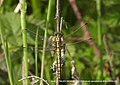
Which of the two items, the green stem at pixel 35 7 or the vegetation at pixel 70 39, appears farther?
the green stem at pixel 35 7

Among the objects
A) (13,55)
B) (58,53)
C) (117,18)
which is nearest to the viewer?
(58,53)

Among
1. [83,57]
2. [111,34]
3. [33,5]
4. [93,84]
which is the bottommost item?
[93,84]

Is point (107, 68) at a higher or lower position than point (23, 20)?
lower

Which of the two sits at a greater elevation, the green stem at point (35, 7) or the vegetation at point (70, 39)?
the green stem at point (35, 7)

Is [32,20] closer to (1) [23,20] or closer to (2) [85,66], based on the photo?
(2) [85,66]

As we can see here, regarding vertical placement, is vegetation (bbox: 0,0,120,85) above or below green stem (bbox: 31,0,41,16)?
below

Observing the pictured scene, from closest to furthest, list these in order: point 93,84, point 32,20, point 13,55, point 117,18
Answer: point 93,84, point 13,55, point 32,20, point 117,18

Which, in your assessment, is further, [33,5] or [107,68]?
[33,5]

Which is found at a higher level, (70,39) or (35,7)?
(35,7)

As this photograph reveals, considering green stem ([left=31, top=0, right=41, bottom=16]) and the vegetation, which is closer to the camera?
the vegetation

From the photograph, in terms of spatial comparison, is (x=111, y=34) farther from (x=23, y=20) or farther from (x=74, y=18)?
(x=23, y=20)

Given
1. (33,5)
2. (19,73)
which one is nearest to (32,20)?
(33,5)
